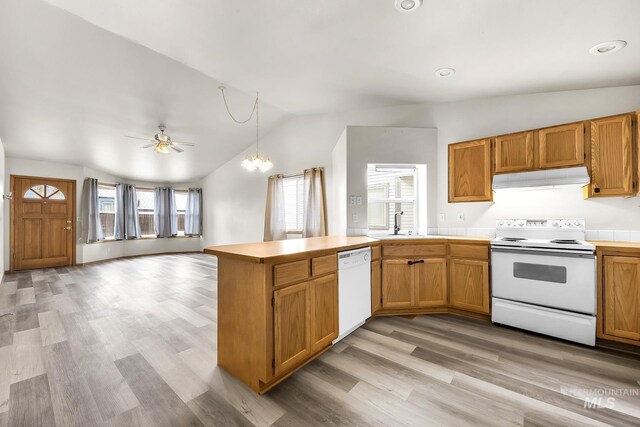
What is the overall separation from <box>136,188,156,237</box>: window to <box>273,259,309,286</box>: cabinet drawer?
799 cm

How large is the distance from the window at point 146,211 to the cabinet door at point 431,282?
321 inches

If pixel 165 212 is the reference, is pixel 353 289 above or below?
below

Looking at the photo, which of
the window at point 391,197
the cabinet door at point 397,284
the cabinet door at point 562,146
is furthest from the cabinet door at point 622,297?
the window at point 391,197

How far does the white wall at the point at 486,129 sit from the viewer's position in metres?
2.78

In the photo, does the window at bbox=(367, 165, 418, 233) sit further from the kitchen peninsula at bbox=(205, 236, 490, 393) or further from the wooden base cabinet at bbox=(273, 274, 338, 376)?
the wooden base cabinet at bbox=(273, 274, 338, 376)

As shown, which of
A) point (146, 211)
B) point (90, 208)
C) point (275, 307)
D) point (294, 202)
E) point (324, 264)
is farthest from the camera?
point (146, 211)

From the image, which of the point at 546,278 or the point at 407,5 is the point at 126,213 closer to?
the point at 407,5

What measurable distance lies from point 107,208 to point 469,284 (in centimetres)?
878

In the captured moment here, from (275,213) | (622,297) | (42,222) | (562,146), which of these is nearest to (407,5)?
(562,146)

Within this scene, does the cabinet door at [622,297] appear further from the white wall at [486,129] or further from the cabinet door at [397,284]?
the cabinet door at [397,284]

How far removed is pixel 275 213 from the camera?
558 cm

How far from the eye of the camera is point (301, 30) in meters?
2.33

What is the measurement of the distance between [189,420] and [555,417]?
2.13 metres

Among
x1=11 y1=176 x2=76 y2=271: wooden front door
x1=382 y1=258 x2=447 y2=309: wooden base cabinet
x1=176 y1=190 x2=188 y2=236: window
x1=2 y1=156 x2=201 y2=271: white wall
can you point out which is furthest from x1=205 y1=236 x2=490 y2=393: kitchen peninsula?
x1=176 y1=190 x2=188 y2=236: window
